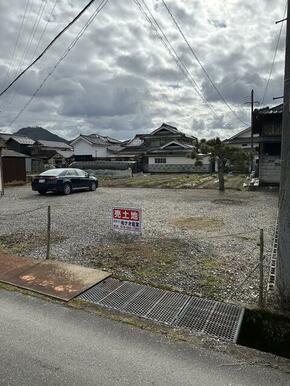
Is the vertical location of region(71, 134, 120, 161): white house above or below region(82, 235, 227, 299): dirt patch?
above

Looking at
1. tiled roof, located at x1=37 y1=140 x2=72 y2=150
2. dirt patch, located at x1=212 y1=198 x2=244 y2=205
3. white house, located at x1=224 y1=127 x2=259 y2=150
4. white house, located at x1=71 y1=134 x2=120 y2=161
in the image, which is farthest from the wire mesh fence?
tiled roof, located at x1=37 y1=140 x2=72 y2=150

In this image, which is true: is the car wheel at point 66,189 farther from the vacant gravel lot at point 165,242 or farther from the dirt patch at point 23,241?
the dirt patch at point 23,241

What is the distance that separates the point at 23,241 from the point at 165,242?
3043 mm

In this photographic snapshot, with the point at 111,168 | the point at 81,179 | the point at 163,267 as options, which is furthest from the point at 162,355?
the point at 111,168

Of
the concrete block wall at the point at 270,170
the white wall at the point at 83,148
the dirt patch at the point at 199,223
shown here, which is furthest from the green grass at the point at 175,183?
the white wall at the point at 83,148

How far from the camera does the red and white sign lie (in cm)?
678

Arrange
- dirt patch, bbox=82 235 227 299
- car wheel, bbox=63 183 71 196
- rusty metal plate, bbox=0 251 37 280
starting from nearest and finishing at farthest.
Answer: dirt patch, bbox=82 235 227 299, rusty metal plate, bbox=0 251 37 280, car wheel, bbox=63 183 71 196

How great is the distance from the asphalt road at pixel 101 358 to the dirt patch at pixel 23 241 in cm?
284

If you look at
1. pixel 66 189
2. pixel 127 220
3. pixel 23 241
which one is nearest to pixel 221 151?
pixel 66 189

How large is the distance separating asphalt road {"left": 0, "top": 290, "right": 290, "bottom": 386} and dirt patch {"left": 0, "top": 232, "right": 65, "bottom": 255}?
284 centimetres

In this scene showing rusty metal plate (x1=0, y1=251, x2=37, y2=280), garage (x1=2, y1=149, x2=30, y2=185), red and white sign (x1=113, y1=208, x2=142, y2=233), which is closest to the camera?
rusty metal plate (x1=0, y1=251, x2=37, y2=280)

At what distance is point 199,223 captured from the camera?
8828 millimetres

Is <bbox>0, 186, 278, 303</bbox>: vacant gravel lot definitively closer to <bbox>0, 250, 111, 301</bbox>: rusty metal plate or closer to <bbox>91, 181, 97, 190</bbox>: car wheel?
<bbox>0, 250, 111, 301</bbox>: rusty metal plate

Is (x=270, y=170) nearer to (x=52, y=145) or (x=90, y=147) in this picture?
(x=90, y=147)
